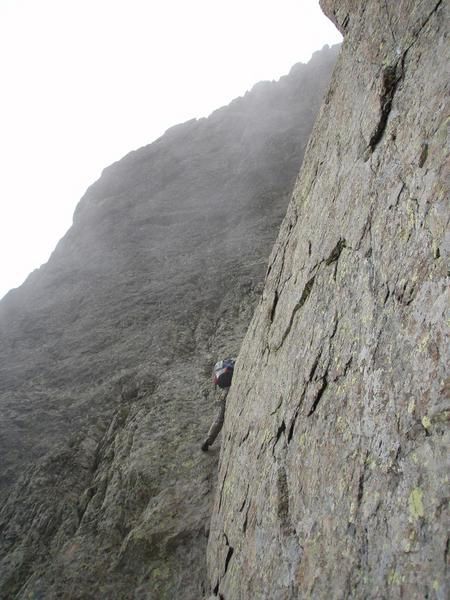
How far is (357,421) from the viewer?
17.3ft

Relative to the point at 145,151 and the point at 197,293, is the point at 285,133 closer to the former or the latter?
the point at 145,151

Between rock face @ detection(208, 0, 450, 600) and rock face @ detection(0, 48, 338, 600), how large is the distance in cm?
427

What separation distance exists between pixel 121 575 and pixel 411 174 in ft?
39.1

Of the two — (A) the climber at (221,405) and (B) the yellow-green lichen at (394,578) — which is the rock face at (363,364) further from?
(A) the climber at (221,405)

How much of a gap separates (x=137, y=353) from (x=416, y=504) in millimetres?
20317

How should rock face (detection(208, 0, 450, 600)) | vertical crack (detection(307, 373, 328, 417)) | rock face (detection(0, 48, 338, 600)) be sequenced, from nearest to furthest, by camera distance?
rock face (detection(208, 0, 450, 600)) < vertical crack (detection(307, 373, 328, 417)) < rock face (detection(0, 48, 338, 600))

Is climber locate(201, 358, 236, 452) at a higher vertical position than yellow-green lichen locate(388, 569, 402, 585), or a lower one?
lower

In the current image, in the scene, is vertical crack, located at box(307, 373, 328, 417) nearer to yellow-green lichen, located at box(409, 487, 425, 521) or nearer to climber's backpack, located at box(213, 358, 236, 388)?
yellow-green lichen, located at box(409, 487, 425, 521)

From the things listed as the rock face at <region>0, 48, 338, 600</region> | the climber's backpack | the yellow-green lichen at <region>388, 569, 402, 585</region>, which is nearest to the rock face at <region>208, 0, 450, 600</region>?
the yellow-green lichen at <region>388, 569, 402, 585</region>

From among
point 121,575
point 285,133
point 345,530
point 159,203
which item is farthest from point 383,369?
point 285,133

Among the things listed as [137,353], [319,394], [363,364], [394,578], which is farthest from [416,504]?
[137,353]

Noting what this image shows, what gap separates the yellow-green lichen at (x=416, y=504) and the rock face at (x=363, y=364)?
0.02 meters

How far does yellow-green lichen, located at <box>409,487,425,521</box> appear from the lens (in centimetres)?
382

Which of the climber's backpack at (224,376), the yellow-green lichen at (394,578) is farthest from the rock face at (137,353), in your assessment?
the yellow-green lichen at (394,578)
